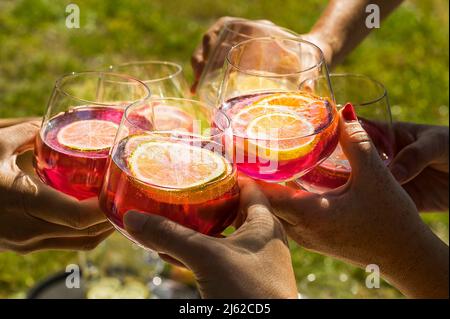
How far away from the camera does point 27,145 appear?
6.29 feet

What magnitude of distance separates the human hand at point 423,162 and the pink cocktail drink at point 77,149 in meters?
0.88

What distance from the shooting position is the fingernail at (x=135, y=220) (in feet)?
4.61

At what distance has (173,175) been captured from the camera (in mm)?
1450

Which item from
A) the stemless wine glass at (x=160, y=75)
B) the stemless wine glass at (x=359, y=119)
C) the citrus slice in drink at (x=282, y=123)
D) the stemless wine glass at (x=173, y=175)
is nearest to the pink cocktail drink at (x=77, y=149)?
the stemless wine glass at (x=173, y=175)

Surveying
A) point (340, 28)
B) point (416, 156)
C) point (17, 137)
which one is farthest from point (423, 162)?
point (17, 137)

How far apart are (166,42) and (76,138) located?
4.15 m

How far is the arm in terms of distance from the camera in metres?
2.57

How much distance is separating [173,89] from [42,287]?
1483mm

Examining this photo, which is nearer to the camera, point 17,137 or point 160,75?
point 17,137

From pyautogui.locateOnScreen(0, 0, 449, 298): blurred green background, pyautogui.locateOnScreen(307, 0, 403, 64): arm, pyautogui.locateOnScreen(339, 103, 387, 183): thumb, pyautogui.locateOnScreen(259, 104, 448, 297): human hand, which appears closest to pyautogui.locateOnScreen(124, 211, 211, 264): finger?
pyautogui.locateOnScreen(259, 104, 448, 297): human hand

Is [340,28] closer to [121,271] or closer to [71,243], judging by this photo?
[71,243]

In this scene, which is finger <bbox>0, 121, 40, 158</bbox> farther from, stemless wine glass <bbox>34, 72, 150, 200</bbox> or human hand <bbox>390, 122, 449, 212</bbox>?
human hand <bbox>390, 122, 449, 212</bbox>

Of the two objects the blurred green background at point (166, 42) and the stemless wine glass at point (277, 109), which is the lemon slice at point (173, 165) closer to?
the stemless wine glass at point (277, 109)

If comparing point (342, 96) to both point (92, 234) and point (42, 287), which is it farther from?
point (42, 287)
